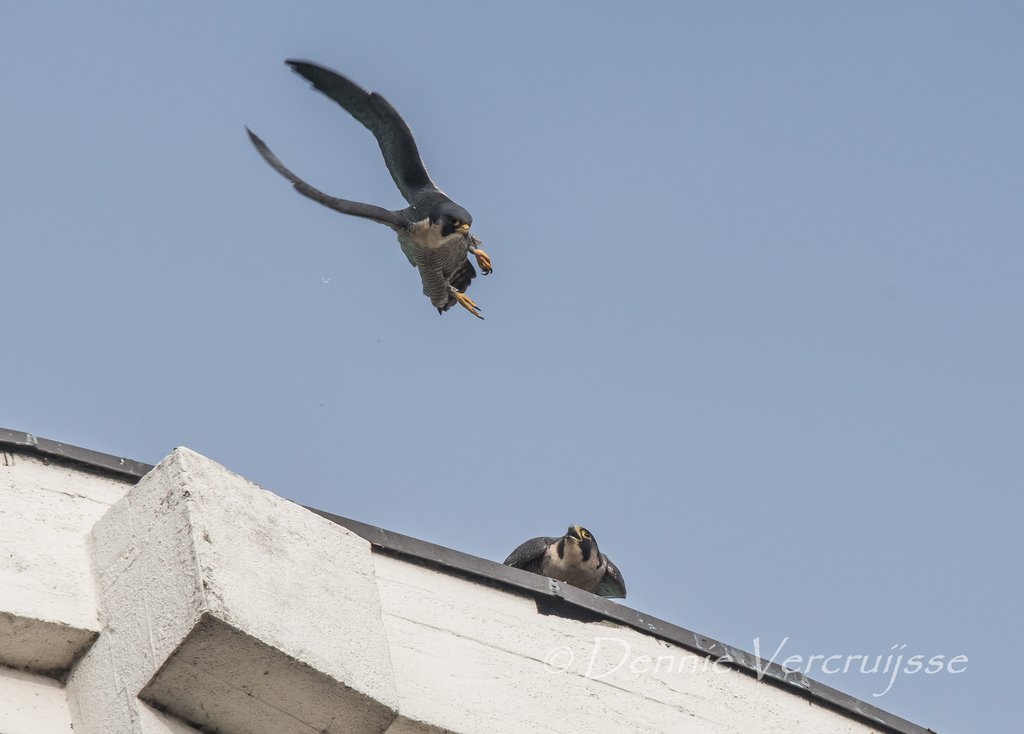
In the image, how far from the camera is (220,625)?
3680mm

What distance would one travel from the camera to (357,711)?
398 centimetres

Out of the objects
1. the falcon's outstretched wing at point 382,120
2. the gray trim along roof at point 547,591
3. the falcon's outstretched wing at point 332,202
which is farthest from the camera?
the falcon's outstretched wing at point 382,120

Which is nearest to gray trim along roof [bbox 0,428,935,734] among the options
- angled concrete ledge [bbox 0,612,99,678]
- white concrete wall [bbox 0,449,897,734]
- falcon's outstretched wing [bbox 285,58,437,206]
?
white concrete wall [bbox 0,449,897,734]

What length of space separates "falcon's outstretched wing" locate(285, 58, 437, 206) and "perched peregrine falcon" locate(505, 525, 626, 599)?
8.00 feet

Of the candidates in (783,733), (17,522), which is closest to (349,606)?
(17,522)

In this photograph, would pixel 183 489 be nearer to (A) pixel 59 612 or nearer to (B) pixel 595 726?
(A) pixel 59 612

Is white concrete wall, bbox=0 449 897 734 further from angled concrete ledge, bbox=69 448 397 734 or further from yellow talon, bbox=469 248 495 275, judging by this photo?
yellow talon, bbox=469 248 495 275

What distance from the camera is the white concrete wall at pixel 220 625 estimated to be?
3.73 meters

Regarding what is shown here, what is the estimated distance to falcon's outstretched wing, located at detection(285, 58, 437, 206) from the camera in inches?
371

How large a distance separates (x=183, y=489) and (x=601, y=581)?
523cm

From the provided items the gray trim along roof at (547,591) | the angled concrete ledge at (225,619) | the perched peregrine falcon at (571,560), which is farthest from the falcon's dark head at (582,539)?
the angled concrete ledge at (225,619)

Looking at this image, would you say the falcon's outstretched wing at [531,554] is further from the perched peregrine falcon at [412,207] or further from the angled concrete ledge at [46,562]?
the angled concrete ledge at [46,562]

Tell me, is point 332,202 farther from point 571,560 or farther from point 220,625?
point 220,625

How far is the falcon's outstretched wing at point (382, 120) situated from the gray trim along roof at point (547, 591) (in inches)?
192
